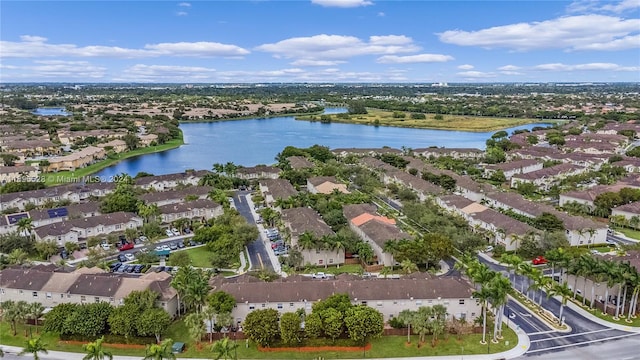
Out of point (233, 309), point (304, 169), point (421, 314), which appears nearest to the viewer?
point (421, 314)

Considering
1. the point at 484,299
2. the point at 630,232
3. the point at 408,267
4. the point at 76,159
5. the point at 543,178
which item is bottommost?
the point at 630,232

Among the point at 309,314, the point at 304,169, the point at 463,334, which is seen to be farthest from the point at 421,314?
the point at 304,169

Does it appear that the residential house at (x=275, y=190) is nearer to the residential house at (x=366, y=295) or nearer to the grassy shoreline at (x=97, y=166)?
the residential house at (x=366, y=295)

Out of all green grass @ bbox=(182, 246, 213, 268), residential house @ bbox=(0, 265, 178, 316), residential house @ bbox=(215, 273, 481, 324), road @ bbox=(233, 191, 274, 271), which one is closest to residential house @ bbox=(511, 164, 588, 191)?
road @ bbox=(233, 191, 274, 271)

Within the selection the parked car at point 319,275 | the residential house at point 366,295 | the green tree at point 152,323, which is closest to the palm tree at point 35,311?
the green tree at point 152,323

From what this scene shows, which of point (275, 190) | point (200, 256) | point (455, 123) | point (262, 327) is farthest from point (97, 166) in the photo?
point (455, 123)

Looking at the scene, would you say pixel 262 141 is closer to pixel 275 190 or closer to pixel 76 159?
pixel 76 159

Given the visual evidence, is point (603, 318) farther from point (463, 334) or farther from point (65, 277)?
point (65, 277)
